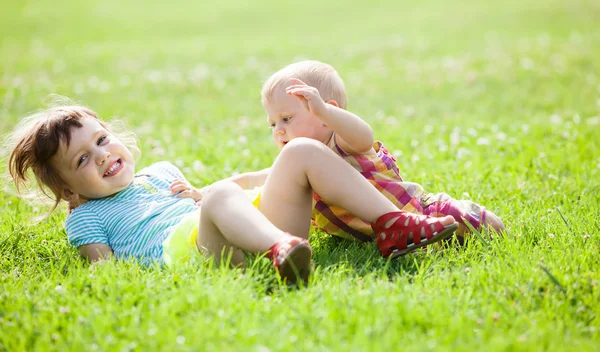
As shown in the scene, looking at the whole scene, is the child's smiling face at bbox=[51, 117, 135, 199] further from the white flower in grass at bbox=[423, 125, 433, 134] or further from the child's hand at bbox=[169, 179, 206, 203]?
the white flower in grass at bbox=[423, 125, 433, 134]

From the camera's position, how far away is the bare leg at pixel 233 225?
2.70m

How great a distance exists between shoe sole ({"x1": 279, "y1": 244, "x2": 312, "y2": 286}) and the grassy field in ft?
0.26

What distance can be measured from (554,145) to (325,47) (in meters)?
8.46

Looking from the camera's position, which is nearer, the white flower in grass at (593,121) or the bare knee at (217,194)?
the bare knee at (217,194)

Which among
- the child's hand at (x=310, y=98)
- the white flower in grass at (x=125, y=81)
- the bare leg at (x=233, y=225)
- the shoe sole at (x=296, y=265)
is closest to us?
the shoe sole at (x=296, y=265)

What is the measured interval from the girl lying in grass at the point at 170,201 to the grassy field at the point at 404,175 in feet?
0.52

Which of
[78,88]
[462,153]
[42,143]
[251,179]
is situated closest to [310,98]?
[251,179]

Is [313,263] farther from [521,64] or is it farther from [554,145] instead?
[521,64]

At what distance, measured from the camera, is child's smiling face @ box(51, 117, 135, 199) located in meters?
3.21

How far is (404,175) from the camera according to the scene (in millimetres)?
4512

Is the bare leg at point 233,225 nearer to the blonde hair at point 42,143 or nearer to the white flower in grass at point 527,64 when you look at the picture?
the blonde hair at point 42,143

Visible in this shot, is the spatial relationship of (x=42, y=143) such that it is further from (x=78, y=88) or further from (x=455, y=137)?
(x=78, y=88)

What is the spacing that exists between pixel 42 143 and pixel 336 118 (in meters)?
1.58

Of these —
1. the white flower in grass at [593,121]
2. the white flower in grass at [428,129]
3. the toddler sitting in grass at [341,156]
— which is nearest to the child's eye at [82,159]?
the toddler sitting in grass at [341,156]
